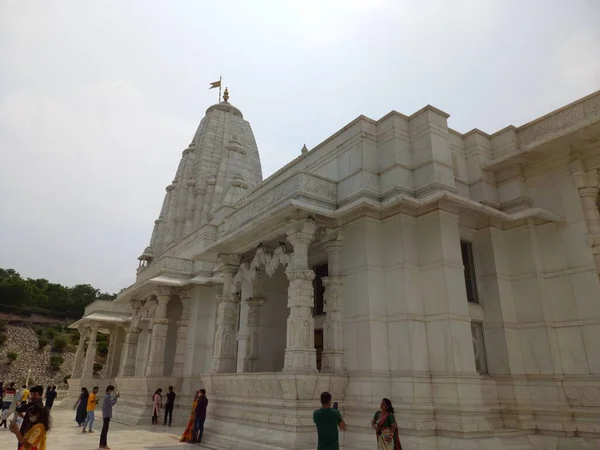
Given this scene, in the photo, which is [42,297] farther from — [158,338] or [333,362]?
[333,362]

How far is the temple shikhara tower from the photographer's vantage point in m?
9.46

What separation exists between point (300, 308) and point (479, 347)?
4942mm

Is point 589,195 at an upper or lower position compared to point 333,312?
upper

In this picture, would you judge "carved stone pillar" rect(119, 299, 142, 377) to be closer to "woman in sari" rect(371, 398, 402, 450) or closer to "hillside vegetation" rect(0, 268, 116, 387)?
"woman in sari" rect(371, 398, 402, 450)

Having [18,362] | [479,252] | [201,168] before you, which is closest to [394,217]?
[479,252]

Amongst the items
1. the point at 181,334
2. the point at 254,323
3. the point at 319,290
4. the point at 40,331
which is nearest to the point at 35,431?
the point at 254,323

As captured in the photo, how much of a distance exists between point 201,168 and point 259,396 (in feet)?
58.6

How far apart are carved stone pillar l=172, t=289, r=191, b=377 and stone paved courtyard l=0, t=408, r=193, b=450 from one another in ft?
8.27

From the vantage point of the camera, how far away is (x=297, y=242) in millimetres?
10898

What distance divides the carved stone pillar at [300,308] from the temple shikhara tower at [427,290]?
0.03 meters

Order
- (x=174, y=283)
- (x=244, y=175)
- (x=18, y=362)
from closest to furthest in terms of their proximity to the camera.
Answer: (x=174, y=283), (x=244, y=175), (x=18, y=362)

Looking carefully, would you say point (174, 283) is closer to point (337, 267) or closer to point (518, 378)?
point (337, 267)

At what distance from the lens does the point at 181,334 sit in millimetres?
18609

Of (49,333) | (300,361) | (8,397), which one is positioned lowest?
(8,397)
